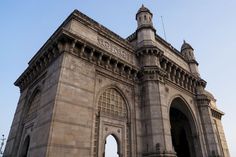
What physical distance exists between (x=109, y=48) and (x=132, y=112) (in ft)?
14.6

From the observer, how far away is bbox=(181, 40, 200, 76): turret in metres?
19.0

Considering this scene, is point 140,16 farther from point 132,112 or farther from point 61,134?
point 61,134

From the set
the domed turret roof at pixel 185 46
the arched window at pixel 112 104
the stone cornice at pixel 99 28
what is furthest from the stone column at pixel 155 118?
the domed turret roof at pixel 185 46

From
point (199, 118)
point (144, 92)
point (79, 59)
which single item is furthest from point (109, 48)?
point (199, 118)

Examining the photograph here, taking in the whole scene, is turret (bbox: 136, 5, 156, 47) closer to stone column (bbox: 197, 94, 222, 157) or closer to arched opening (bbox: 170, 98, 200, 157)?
arched opening (bbox: 170, 98, 200, 157)

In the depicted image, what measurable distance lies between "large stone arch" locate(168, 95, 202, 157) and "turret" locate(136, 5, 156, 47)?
5094 millimetres

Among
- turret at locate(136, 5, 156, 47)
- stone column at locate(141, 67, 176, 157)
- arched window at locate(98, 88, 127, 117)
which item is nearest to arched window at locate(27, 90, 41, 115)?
arched window at locate(98, 88, 127, 117)

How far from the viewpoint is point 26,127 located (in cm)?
1145

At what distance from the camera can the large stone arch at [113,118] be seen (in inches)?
387

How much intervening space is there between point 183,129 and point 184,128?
62 cm

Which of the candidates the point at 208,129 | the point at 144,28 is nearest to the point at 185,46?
the point at 144,28

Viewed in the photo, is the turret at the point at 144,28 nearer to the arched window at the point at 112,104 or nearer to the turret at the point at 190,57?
the arched window at the point at 112,104

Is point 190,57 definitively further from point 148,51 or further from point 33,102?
point 33,102

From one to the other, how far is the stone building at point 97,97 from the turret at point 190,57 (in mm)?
3029
